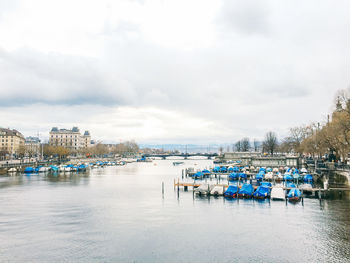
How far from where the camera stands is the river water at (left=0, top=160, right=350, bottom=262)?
29.1 metres

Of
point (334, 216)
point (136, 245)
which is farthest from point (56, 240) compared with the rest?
point (334, 216)

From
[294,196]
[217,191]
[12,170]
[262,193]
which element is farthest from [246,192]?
[12,170]

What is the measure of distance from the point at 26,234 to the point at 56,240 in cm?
450

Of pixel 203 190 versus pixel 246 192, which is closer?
pixel 246 192

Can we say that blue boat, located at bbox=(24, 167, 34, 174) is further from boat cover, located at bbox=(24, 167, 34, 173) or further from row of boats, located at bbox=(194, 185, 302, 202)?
row of boats, located at bbox=(194, 185, 302, 202)

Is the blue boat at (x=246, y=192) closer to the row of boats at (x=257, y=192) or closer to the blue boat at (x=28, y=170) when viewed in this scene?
the row of boats at (x=257, y=192)

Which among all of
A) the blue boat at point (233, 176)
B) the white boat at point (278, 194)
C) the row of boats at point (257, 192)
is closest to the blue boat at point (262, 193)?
the row of boats at point (257, 192)

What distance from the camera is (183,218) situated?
43000 mm

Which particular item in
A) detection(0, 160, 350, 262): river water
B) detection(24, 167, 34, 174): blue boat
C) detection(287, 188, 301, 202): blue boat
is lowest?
detection(0, 160, 350, 262): river water

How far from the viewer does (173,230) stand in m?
36.9

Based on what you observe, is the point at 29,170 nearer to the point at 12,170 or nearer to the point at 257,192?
Result: the point at 12,170

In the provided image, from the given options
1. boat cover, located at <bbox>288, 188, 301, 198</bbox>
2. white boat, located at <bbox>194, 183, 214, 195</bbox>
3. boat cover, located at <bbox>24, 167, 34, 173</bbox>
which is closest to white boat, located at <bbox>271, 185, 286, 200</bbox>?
boat cover, located at <bbox>288, 188, 301, 198</bbox>

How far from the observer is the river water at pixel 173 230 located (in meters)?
29.1

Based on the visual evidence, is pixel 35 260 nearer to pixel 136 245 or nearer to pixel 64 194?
pixel 136 245
